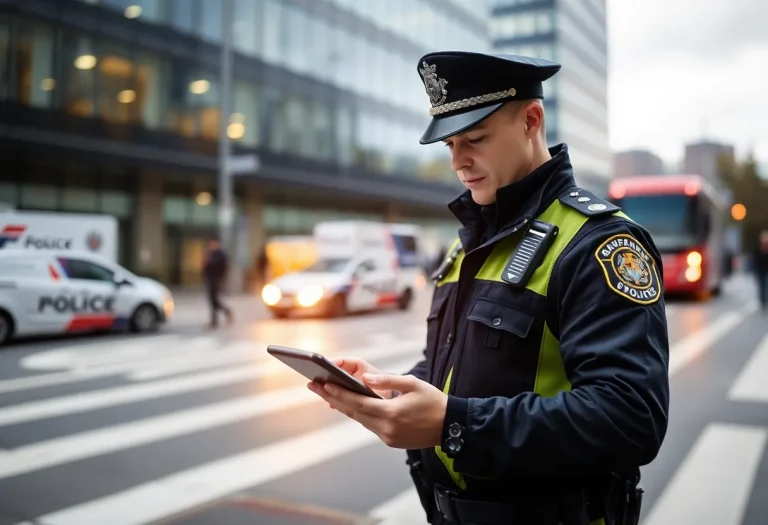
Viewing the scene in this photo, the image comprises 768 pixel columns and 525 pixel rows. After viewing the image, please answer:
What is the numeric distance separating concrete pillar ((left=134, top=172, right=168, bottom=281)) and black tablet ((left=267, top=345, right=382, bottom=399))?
21372mm

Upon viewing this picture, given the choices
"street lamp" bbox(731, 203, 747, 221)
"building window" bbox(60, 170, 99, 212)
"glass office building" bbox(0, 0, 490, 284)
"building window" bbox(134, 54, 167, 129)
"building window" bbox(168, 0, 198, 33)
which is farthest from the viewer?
"building window" bbox(168, 0, 198, 33)

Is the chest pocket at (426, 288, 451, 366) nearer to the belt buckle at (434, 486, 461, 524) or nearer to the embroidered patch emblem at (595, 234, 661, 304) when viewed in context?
the belt buckle at (434, 486, 461, 524)

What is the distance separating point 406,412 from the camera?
1.30m

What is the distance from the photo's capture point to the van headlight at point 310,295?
14.0 metres

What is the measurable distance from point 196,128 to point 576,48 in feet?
66.7

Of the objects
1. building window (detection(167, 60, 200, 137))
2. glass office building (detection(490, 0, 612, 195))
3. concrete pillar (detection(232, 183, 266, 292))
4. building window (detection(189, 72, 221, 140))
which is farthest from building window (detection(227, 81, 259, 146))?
glass office building (detection(490, 0, 612, 195))

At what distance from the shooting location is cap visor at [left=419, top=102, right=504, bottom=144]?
59.6 inches

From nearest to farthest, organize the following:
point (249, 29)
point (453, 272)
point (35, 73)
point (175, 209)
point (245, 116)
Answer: point (453, 272) < point (35, 73) < point (249, 29) < point (175, 209) < point (245, 116)

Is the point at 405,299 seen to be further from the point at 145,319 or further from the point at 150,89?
the point at 150,89

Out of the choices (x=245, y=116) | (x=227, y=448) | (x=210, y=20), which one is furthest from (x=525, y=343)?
(x=245, y=116)

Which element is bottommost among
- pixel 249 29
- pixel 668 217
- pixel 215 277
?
pixel 215 277

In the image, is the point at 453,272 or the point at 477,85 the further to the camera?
the point at 453,272

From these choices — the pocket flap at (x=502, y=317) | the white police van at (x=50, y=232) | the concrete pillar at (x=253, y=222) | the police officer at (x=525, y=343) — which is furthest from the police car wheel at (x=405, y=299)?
the pocket flap at (x=502, y=317)

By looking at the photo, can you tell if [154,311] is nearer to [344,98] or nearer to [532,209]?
[532,209]
